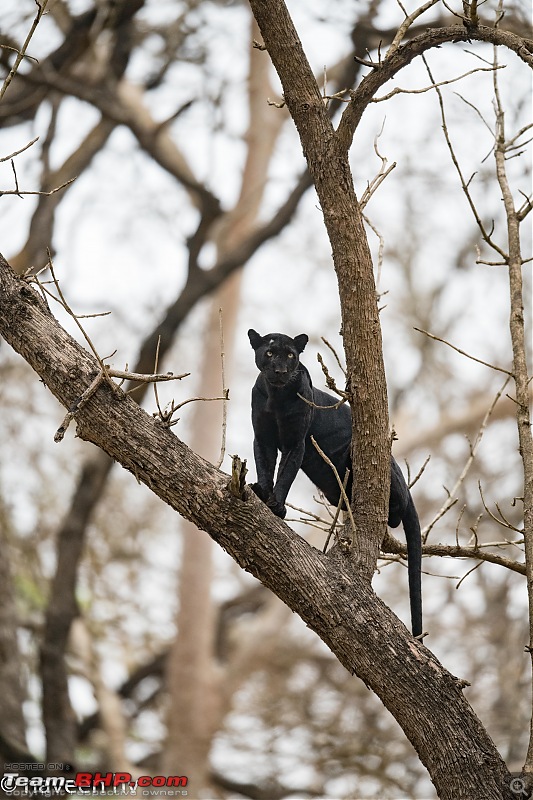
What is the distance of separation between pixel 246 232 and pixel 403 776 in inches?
249

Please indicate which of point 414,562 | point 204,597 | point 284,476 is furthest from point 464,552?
point 204,597

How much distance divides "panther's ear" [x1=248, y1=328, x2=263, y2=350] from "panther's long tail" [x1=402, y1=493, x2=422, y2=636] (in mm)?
1035

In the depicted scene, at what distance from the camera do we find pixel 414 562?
4.27m

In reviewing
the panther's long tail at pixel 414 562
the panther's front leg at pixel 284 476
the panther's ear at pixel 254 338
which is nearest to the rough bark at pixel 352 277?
the panther's front leg at pixel 284 476

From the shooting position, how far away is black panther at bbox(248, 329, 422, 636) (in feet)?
13.3

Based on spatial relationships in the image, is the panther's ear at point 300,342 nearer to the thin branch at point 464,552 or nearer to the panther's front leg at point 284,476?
the panther's front leg at point 284,476

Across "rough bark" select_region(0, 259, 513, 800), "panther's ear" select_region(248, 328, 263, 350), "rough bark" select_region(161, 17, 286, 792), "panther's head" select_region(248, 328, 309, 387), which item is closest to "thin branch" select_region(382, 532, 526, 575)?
"rough bark" select_region(0, 259, 513, 800)

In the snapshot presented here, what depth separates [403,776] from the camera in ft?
32.5

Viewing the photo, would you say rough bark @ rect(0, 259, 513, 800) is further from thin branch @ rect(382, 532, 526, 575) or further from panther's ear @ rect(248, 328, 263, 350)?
panther's ear @ rect(248, 328, 263, 350)

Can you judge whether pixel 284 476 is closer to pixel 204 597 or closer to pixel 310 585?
pixel 310 585

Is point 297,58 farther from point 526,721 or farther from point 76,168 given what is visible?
point 526,721

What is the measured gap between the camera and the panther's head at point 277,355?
4023mm

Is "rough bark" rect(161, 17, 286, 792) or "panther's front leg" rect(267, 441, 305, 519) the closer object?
"panther's front leg" rect(267, 441, 305, 519)

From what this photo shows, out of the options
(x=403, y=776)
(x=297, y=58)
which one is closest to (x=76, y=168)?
(x=297, y=58)
